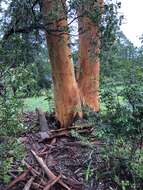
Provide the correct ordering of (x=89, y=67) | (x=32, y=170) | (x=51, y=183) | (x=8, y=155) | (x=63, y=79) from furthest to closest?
(x=89, y=67) → (x=63, y=79) → (x=32, y=170) → (x=51, y=183) → (x=8, y=155)

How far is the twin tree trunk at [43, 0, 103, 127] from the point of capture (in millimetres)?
9031

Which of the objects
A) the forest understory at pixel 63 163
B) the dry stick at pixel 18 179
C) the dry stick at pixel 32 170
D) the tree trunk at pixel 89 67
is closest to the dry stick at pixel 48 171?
the forest understory at pixel 63 163

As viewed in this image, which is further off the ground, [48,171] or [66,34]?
[66,34]

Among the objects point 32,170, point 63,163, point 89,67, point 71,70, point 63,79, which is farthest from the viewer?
point 89,67

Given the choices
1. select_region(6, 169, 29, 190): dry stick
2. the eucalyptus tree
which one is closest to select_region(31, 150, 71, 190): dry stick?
select_region(6, 169, 29, 190): dry stick

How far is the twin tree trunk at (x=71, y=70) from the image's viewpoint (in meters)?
9.03

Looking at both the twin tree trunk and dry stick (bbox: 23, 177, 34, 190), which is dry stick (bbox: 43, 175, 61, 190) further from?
the twin tree trunk

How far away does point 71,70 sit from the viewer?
952cm

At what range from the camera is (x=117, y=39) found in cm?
859

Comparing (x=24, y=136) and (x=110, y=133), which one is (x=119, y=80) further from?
(x=24, y=136)

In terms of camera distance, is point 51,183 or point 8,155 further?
point 51,183

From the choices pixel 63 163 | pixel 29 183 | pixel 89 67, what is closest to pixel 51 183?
pixel 29 183

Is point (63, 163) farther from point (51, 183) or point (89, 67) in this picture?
point (89, 67)

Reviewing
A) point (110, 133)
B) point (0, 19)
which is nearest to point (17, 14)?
point (0, 19)
